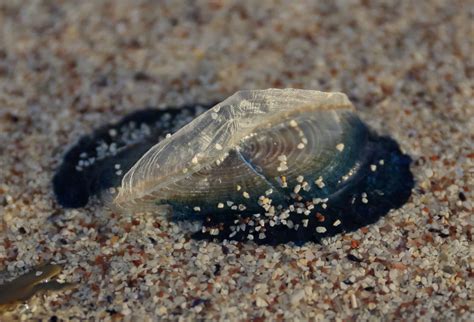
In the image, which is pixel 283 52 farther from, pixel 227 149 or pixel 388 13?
pixel 227 149

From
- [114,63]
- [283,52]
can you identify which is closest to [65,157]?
[114,63]

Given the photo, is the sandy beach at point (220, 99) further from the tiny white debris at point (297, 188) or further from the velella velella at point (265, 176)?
the tiny white debris at point (297, 188)

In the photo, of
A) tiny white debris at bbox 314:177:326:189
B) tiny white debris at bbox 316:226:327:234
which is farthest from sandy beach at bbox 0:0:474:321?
tiny white debris at bbox 314:177:326:189

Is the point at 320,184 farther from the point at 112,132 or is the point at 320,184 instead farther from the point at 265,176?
the point at 112,132

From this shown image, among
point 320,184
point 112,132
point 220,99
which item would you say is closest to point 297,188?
point 320,184

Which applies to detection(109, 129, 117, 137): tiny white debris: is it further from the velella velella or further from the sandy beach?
the velella velella
